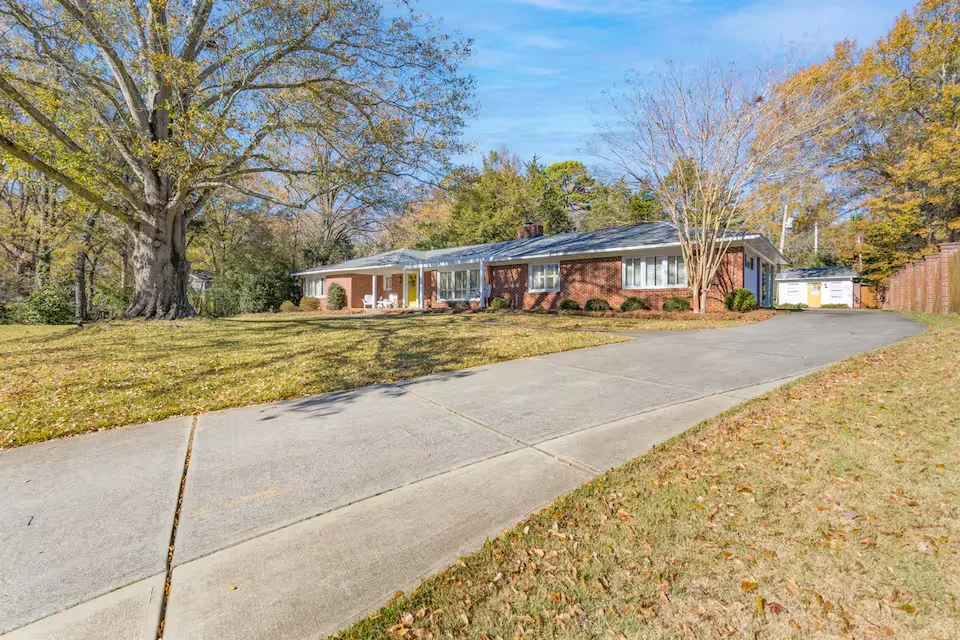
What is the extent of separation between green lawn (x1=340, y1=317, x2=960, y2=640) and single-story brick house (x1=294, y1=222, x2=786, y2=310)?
14.8m

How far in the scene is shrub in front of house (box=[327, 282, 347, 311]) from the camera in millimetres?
27547

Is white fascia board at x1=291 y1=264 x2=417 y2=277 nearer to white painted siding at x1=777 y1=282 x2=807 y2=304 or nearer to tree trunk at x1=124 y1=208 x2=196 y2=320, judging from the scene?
tree trunk at x1=124 y1=208 x2=196 y2=320

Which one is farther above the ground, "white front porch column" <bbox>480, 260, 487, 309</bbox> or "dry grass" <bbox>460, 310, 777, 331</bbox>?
"white front porch column" <bbox>480, 260, 487, 309</bbox>

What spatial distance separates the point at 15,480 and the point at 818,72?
73.7ft

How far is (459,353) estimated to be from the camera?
8375mm

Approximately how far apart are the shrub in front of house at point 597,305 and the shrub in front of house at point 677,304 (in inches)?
96.8

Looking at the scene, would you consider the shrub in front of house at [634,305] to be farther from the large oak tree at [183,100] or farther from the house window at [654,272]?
the large oak tree at [183,100]

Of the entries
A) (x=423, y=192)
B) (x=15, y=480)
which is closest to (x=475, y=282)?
(x=423, y=192)

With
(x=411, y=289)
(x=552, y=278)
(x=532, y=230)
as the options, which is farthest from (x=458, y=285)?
(x=552, y=278)

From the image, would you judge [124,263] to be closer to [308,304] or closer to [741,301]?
[308,304]

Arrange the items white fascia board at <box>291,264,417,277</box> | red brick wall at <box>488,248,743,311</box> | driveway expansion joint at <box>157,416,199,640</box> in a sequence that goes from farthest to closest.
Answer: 1. white fascia board at <box>291,264,417,277</box>
2. red brick wall at <box>488,248,743,311</box>
3. driveway expansion joint at <box>157,416,199,640</box>

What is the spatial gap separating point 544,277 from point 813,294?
27.4 m

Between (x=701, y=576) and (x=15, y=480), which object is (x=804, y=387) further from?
(x=15, y=480)

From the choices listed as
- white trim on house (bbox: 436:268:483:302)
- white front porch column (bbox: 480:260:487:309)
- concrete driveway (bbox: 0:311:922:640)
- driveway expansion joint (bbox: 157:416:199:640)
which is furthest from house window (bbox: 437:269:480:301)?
driveway expansion joint (bbox: 157:416:199:640)
